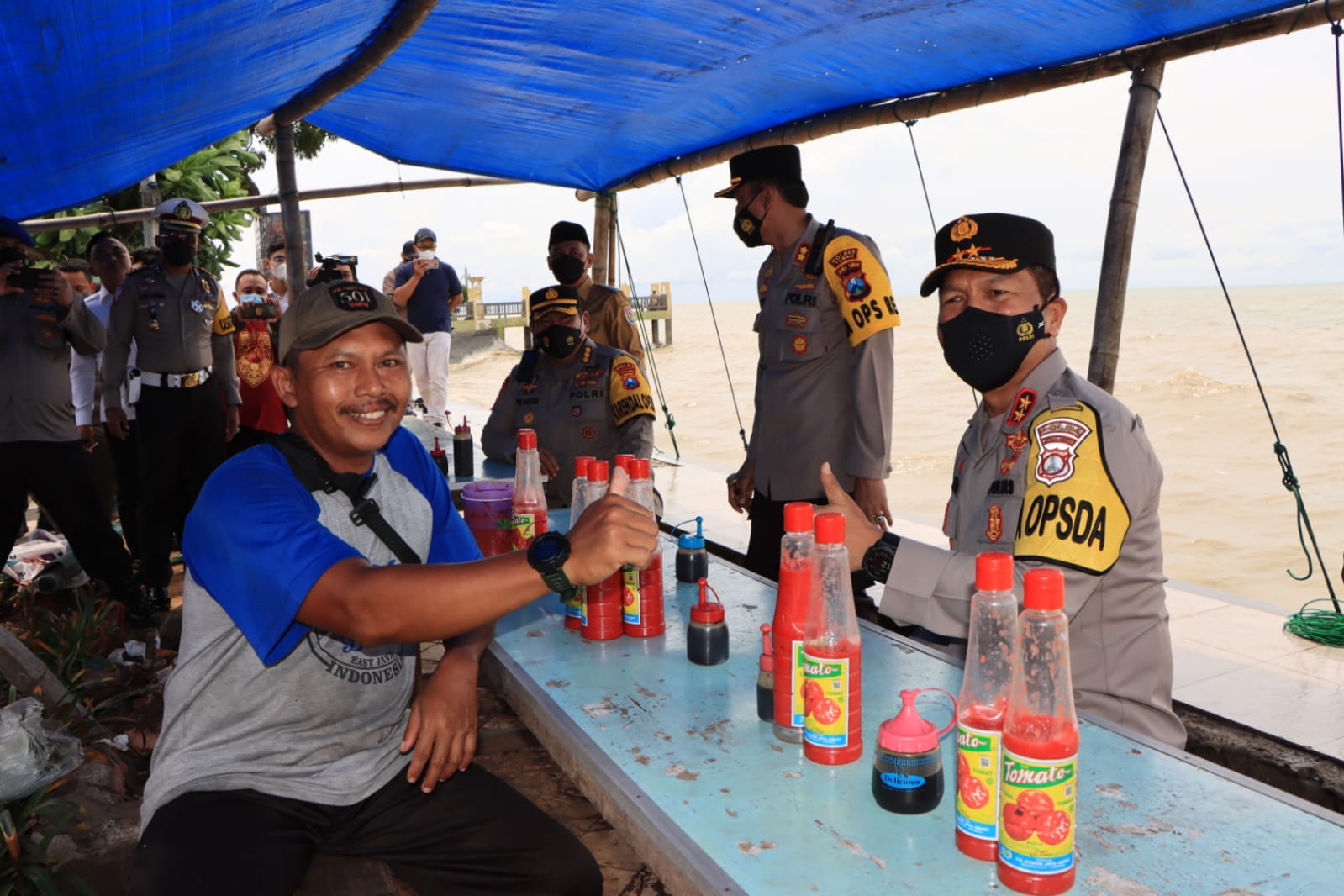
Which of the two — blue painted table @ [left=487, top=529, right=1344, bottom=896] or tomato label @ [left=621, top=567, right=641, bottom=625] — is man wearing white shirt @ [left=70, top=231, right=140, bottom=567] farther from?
blue painted table @ [left=487, top=529, right=1344, bottom=896]

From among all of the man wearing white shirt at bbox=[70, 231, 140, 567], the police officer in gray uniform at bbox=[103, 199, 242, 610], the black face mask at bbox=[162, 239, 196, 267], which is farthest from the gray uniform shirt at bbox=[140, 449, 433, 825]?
the man wearing white shirt at bbox=[70, 231, 140, 567]

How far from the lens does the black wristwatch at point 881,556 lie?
176 centimetres

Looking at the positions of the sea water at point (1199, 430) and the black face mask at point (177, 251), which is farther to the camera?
the sea water at point (1199, 430)

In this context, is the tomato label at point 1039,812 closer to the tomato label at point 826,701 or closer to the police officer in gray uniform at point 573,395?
the tomato label at point 826,701

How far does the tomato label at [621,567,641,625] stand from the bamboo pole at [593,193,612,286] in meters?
5.41

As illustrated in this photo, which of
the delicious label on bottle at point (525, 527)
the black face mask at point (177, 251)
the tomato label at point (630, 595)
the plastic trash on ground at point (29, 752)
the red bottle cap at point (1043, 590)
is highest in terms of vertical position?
the black face mask at point (177, 251)

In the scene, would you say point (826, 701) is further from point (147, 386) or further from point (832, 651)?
point (147, 386)

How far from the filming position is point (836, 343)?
354cm

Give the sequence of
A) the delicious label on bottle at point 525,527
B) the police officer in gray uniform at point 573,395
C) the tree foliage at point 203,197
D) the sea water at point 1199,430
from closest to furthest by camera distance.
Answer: the delicious label on bottle at point 525,527, the police officer in gray uniform at point 573,395, the sea water at point 1199,430, the tree foliage at point 203,197

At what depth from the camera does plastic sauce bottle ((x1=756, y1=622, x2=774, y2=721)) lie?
160cm

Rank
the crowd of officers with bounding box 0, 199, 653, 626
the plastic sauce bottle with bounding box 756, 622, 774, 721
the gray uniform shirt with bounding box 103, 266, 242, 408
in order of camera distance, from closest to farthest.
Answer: the plastic sauce bottle with bounding box 756, 622, 774, 721 → the crowd of officers with bounding box 0, 199, 653, 626 → the gray uniform shirt with bounding box 103, 266, 242, 408

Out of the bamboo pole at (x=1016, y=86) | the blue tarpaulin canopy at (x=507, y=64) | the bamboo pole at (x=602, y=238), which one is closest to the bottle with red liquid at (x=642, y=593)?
the blue tarpaulin canopy at (x=507, y=64)

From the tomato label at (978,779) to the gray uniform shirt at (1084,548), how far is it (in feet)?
1.77

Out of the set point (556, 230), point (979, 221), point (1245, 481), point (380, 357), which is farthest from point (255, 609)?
point (1245, 481)
